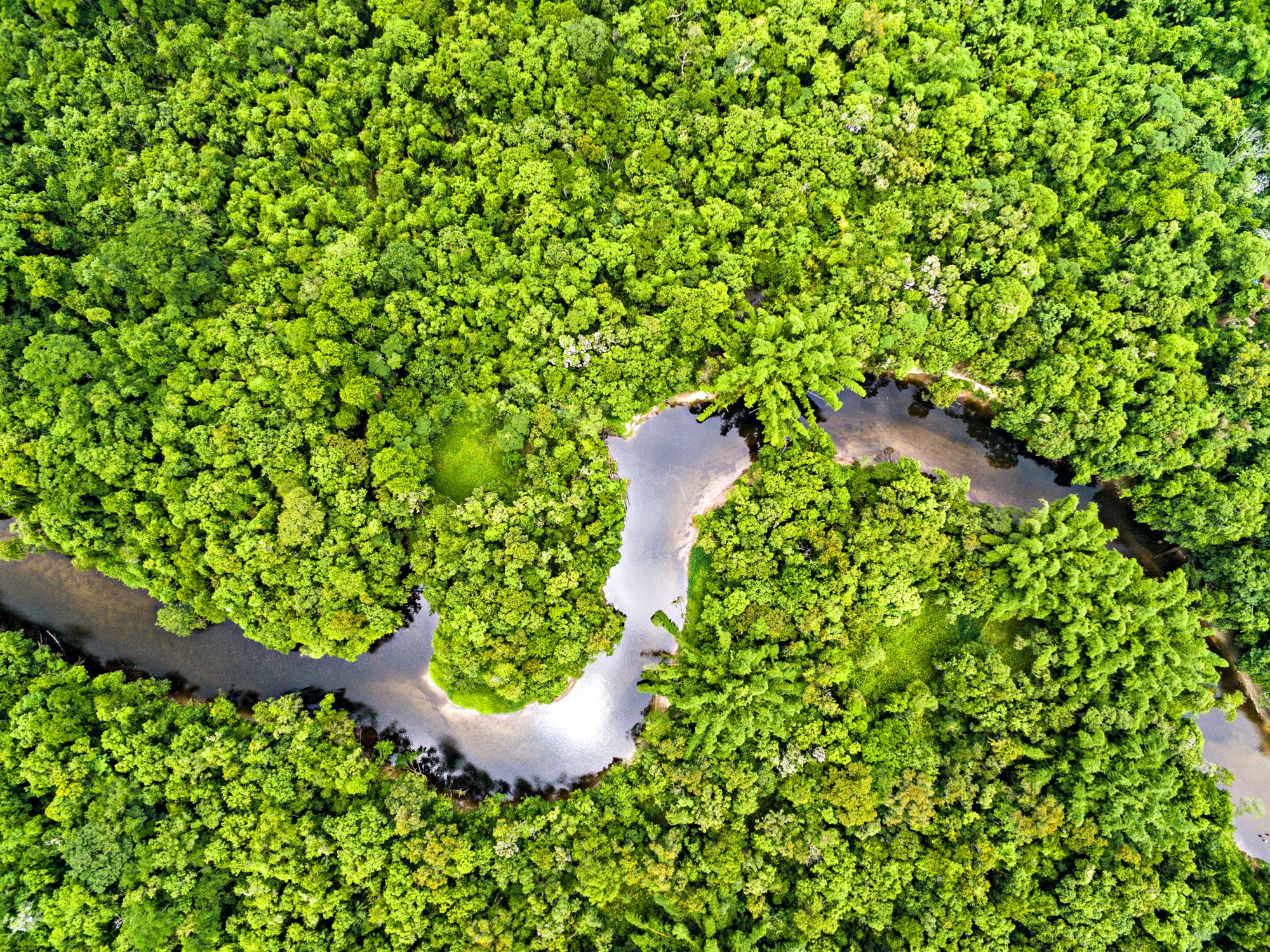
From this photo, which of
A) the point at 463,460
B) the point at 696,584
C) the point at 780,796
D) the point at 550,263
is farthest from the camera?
the point at 696,584

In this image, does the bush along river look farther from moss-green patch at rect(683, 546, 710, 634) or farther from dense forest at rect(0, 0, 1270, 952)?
dense forest at rect(0, 0, 1270, 952)

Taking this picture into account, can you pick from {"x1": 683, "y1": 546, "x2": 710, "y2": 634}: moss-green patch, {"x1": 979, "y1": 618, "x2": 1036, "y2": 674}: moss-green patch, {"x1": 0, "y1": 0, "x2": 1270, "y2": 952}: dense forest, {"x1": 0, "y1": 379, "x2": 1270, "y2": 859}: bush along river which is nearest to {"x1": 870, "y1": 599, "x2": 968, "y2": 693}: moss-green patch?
{"x1": 0, "y1": 0, "x2": 1270, "y2": 952}: dense forest

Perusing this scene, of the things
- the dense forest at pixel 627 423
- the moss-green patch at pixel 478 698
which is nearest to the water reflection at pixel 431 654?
the moss-green patch at pixel 478 698

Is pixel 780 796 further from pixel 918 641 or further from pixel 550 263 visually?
pixel 550 263

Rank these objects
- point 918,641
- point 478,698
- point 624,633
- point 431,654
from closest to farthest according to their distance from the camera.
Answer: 1. point 918,641
2. point 478,698
3. point 431,654
4. point 624,633

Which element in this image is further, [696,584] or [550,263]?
[696,584]

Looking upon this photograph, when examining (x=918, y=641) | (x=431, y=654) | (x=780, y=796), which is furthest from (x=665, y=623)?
(x=918, y=641)

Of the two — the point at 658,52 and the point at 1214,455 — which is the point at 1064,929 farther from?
the point at 658,52

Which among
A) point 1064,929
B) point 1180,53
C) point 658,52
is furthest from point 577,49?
point 1064,929
